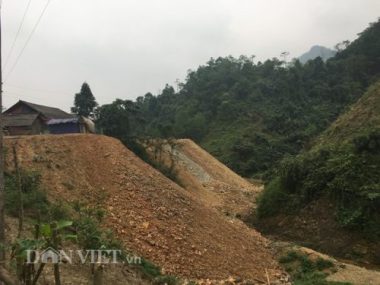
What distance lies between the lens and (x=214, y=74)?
63562mm

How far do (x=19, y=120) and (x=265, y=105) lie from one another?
106 ft

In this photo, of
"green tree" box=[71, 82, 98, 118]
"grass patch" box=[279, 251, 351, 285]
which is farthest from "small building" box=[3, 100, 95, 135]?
"grass patch" box=[279, 251, 351, 285]

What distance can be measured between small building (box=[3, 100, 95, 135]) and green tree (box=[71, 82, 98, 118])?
202 centimetres

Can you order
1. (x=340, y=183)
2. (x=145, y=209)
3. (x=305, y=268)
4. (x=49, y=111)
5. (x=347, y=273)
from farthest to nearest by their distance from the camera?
(x=49, y=111) → (x=340, y=183) → (x=145, y=209) → (x=305, y=268) → (x=347, y=273)

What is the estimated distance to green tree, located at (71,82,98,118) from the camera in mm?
26734

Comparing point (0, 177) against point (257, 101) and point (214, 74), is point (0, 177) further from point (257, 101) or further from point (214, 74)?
point (214, 74)

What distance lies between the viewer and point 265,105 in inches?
1987

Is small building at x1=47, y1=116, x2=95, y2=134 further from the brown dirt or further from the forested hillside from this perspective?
the brown dirt

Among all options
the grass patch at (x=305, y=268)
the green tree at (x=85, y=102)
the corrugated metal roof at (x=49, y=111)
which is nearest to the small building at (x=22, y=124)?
the corrugated metal roof at (x=49, y=111)

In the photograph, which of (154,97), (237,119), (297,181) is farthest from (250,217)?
(154,97)

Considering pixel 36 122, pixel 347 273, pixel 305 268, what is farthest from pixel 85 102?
pixel 347 273

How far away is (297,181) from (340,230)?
339cm

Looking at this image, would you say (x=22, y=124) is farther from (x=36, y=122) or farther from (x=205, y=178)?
(x=205, y=178)

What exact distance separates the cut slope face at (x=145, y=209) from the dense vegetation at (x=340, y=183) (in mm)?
3209
